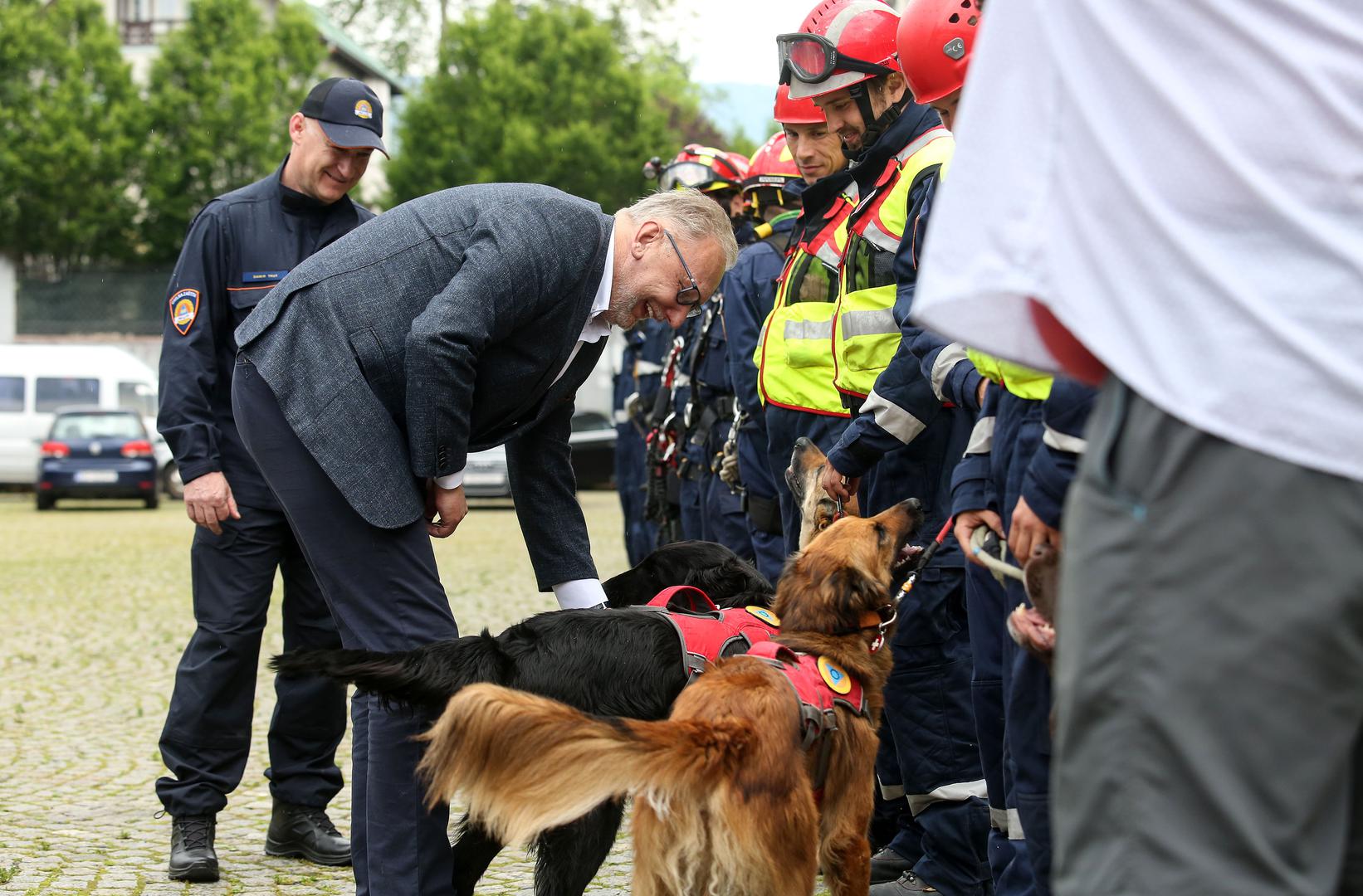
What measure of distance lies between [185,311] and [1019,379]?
10.4 ft

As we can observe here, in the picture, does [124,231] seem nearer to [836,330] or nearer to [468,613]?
[468,613]

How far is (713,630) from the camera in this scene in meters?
3.90

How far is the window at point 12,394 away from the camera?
83.9ft

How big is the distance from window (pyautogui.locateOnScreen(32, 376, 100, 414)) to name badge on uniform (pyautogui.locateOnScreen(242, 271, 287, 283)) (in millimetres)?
22570

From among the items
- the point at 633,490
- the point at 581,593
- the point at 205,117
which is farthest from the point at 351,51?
the point at 581,593

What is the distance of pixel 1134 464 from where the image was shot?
4.72 ft

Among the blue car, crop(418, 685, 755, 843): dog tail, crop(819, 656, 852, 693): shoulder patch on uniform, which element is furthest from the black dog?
the blue car

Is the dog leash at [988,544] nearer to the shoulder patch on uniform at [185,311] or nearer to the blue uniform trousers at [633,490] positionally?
the shoulder patch on uniform at [185,311]

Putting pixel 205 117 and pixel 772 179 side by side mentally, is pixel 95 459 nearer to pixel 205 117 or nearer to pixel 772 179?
pixel 772 179

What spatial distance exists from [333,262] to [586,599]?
1223 mm

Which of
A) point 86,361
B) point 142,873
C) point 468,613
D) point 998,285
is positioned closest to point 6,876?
point 142,873

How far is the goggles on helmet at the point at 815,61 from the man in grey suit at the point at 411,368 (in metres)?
1.21

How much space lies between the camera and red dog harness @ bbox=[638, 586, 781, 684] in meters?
3.80

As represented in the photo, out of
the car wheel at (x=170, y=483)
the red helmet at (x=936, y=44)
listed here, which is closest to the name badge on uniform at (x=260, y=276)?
the red helmet at (x=936, y=44)
